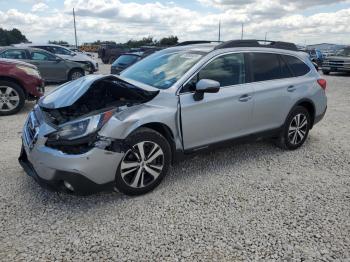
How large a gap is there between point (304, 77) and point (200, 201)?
9.43 ft

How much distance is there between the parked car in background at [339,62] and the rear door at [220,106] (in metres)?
16.9

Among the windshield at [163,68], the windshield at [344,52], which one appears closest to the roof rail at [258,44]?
the windshield at [163,68]

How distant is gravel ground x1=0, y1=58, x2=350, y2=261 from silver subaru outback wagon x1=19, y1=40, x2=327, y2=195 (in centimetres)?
32

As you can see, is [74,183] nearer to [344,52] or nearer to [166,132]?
[166,132]

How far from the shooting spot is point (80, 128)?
3.38 metres

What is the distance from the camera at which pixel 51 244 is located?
300 cm

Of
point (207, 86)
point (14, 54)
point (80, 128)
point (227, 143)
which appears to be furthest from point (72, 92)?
point (14, 54)

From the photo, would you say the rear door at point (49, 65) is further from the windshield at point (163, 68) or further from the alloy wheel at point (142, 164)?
the alloy wheel at point (142, 164)

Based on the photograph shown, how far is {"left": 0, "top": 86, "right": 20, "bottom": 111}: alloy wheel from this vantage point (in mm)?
7805

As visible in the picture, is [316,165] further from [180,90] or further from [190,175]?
[180,90]

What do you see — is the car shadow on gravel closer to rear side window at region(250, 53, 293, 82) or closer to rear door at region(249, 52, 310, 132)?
rear door at region(249, 52, 310, 132)

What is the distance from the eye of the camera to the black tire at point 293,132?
5.28 m

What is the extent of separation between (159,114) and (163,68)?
0.95m

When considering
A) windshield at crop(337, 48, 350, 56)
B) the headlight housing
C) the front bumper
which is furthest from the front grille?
windshield at crop(337, 48, 350, 56)
